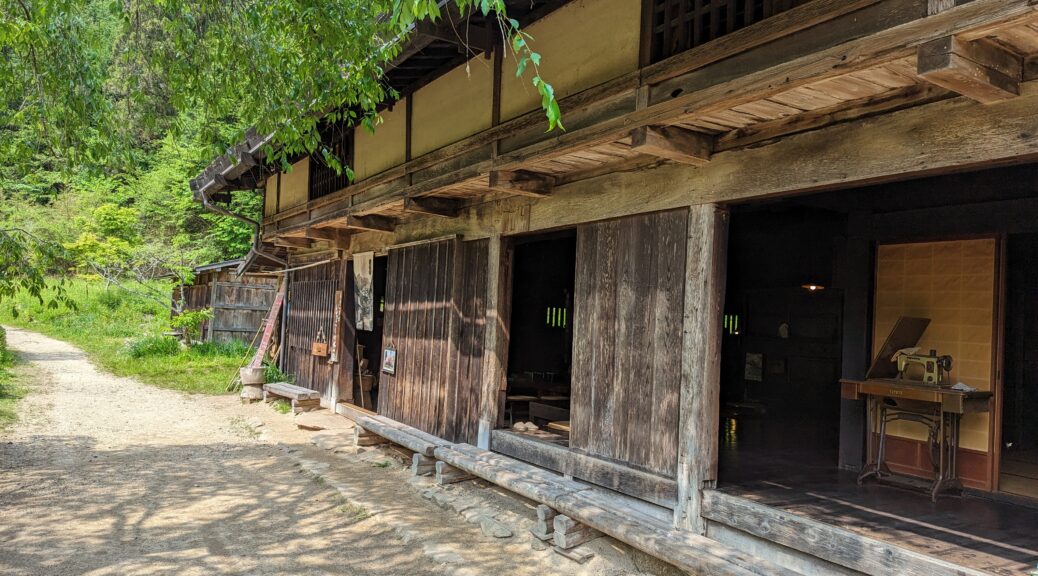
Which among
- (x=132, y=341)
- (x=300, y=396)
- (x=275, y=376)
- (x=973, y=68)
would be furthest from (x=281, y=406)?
(x=973, y=68)

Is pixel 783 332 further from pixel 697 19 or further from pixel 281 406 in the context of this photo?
pixel 281 406

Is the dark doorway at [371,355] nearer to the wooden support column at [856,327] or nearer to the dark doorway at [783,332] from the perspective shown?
the dark doorway at [783,332]

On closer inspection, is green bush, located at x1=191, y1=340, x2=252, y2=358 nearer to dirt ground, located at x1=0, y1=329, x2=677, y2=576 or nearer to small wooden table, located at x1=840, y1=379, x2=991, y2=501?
dirt ground, located at x1=0, y1=329, x2=677, y2=576

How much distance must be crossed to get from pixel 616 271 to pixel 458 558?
2.81m

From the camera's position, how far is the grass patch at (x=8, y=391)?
11.0 metres

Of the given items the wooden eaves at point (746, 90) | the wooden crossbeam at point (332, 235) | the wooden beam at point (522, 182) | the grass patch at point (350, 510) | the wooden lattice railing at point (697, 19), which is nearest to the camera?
the wooden eaves at point (746, 90)

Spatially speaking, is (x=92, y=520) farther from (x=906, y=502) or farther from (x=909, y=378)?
(x=909, y=378)

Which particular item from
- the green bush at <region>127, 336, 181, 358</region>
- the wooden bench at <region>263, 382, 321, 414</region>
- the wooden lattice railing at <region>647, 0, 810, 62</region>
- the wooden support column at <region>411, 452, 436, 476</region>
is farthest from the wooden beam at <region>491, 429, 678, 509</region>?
the green bush at <region>127, 336, 181, 358</region>

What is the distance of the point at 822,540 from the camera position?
431 cm

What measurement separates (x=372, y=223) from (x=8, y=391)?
8.89 meters

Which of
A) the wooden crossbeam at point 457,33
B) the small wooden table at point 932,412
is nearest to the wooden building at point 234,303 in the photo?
the wooden crossbeam at point 457,33

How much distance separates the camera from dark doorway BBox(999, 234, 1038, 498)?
7828mm

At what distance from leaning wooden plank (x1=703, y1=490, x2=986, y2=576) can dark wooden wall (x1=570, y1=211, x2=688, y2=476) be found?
0.56 metres

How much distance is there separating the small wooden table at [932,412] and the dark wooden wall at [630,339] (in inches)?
85.0
